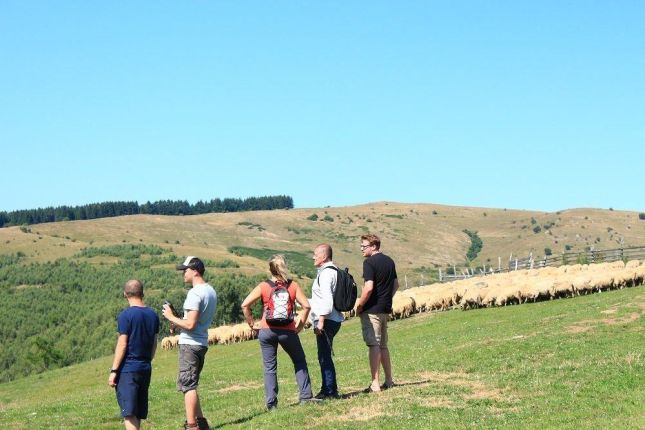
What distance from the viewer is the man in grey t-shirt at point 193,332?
455 inches

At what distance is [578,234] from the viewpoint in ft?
506

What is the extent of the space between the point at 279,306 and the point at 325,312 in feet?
2.93

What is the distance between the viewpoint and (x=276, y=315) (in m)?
12.4

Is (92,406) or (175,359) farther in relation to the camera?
(175,359)

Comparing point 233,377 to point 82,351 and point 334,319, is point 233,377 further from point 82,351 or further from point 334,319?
point 82,351

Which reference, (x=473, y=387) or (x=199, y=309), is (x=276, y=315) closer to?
(x=199, y=309)

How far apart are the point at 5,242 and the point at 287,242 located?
52.5 meters

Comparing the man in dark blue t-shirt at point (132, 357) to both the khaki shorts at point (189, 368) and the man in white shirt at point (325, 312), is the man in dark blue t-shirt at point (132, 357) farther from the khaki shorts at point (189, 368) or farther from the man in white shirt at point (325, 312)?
the man in white shirt at point (325, 312)

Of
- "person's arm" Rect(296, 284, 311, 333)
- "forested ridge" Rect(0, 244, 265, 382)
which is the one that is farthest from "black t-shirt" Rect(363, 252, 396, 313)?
"forested ridge" Rect(0, 244, 265, 382)

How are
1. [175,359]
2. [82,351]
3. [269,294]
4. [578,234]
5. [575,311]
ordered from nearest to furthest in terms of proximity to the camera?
[269,294] < [575,311] < [175,359] < [82,351] < [578,234]

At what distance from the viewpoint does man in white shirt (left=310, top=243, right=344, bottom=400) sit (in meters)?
13.0

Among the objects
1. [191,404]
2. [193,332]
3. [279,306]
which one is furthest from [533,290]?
[193,332]

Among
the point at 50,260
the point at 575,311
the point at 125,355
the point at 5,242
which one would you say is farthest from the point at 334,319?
the point at 5,242

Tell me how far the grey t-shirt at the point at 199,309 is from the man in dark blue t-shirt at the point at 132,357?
854 mm
